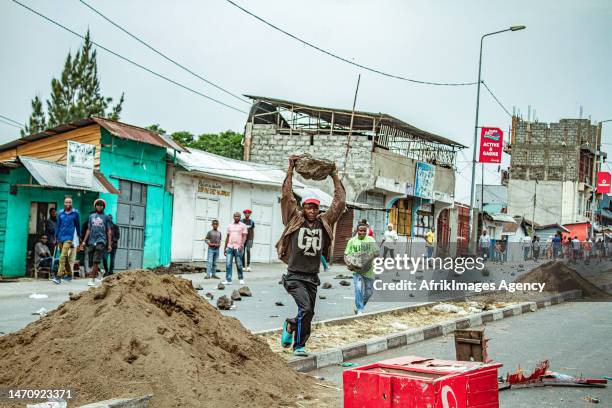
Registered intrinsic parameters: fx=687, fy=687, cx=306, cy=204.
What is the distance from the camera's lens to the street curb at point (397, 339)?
26.6 ft

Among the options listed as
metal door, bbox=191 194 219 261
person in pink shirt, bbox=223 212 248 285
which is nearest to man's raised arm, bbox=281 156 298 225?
person in pink shirt, bbox=223 212 248 285

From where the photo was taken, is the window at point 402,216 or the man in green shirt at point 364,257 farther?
the window at point 402,216

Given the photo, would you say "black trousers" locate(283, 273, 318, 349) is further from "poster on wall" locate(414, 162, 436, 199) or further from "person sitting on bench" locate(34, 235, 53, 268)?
"poster on wall" locate(414, 162, 436, 199)

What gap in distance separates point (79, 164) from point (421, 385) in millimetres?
14818

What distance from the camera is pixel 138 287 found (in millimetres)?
6562

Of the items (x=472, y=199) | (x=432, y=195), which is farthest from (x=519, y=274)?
(x=432, y=195)

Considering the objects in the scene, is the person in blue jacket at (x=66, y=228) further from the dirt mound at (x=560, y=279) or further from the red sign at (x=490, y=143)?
the red sign at (x=490, y=143)

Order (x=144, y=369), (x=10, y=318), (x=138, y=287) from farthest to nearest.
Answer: (x=10, y=318), (x=138, y=287), (x=144, y=369)

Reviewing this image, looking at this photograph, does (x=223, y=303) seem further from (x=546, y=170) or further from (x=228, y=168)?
(x=546, y=170)

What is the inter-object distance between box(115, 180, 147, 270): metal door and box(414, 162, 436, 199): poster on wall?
19.9 meters

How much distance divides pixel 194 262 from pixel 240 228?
697cm

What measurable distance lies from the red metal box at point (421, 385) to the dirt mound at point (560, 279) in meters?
15.6

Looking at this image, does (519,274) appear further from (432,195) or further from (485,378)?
(432,195)

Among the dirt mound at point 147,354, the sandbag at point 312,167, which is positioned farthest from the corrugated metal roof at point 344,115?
the dirt mound at point 147,354
